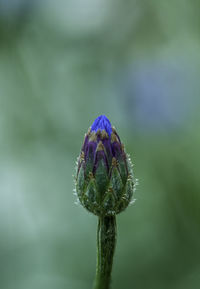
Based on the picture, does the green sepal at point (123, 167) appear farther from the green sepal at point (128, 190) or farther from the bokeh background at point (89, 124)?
the bokeh background at point (89, 124)

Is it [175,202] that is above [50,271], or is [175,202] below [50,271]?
above

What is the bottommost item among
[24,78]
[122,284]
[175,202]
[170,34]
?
[122,284]

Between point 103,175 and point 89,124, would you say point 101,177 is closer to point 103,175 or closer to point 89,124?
point 103,175

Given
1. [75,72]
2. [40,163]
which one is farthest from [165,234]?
[75,72]

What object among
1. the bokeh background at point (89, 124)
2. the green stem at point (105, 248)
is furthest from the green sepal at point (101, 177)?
the bokeh background at point (89, 124)

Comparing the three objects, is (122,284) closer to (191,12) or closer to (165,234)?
(165,234)

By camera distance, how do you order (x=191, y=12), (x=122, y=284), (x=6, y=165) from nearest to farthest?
(x=122, y=284), (x=6, y=165), (x=191, y=12)
